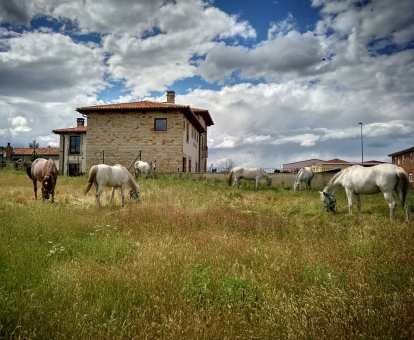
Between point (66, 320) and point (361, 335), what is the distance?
8.85 ft

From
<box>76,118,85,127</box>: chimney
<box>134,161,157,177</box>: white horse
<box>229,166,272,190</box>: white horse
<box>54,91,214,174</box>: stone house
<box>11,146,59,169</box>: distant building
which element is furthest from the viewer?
<box>11,146,59,169</box>: distant building

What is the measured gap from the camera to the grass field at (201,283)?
2.95 metres

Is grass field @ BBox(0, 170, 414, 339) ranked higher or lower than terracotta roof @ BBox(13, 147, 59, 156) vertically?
lower

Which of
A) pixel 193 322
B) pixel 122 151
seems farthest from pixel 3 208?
pixel 122 151

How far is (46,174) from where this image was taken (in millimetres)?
12516

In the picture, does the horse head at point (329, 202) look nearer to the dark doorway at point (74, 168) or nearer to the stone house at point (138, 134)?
the stone house at point (138, 134)

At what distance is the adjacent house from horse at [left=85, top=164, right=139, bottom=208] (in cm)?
1456

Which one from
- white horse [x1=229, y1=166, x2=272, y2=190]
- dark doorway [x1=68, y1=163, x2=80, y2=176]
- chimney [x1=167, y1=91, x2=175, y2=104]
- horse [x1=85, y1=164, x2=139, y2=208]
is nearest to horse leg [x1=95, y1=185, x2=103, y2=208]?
horse [x1=85, y1=164, x2=139, y2=208]

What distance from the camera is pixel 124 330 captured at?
296cm

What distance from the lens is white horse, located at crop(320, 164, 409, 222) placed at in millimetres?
9977

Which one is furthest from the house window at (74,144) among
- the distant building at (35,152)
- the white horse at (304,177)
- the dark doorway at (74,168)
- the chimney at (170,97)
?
the white horse at (304,177)

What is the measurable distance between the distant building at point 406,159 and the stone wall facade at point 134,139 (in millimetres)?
38144

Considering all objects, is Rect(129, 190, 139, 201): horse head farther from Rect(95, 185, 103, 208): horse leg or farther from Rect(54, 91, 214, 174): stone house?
Rect(54, 91, 214, 174): stone house

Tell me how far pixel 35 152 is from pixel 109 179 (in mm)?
58196
